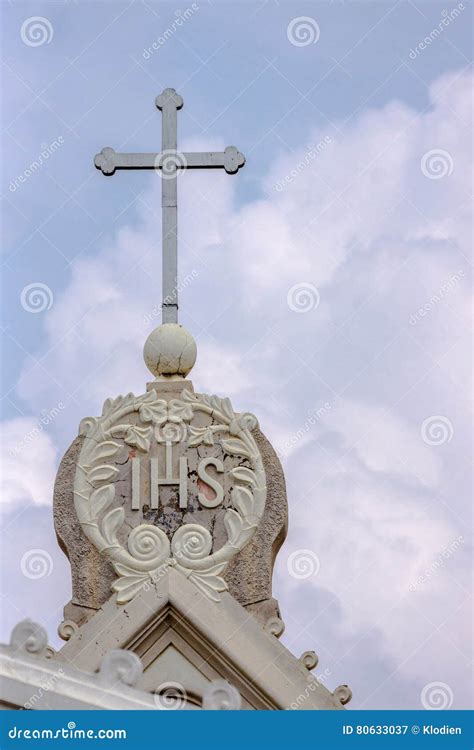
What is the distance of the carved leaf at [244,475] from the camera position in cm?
1341

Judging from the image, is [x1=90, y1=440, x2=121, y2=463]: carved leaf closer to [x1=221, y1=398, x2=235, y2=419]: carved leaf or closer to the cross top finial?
[x1=221, y1=398, x2=235, y2=419]: carved leaf

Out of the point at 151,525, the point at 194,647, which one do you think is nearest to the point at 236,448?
the point at 151,525

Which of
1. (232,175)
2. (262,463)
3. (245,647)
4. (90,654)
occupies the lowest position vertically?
(90,654)

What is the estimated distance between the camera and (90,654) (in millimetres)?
12828

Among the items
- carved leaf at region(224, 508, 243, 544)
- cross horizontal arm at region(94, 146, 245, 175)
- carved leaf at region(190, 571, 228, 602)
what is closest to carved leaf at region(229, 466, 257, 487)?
carved leaf at region(224, 508, 243, 544)

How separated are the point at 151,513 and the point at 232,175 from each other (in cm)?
283

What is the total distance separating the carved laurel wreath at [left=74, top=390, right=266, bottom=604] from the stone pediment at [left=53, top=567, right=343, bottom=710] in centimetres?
13

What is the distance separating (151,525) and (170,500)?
24 cm

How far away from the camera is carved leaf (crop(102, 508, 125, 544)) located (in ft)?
43.5

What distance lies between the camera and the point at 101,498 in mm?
13414
